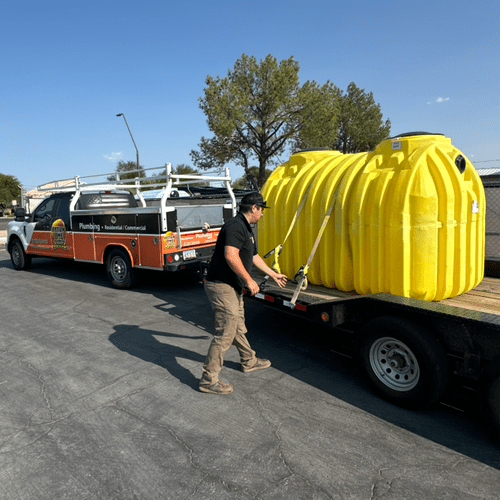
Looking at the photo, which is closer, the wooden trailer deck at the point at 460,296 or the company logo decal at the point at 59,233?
the wooden trailer deck at the point at 460,296

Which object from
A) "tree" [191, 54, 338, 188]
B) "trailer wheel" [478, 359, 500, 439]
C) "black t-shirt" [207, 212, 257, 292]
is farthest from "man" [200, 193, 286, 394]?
"tree" [191, 54, 338, 188]

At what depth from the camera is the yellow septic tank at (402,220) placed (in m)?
3.75

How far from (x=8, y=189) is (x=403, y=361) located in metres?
78.3

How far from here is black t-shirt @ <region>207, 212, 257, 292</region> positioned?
377 centimetres

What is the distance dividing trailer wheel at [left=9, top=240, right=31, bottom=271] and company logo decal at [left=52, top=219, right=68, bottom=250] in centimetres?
184

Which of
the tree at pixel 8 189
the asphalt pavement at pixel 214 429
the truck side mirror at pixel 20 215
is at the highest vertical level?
the tree at pixel 8 189

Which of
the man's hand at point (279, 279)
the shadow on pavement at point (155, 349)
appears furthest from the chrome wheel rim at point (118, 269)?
the man's hand at point (279, 279)

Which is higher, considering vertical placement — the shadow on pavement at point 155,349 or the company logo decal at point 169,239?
the company logo decal at point 169,239

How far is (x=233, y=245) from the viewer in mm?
3746

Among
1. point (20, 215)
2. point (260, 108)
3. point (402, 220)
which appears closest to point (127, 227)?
point (20, 215)

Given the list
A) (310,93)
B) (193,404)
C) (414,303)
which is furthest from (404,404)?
(310,93)

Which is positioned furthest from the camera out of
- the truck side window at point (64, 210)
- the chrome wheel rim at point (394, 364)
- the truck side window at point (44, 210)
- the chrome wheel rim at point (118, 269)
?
the truck side window at point (44, 210)

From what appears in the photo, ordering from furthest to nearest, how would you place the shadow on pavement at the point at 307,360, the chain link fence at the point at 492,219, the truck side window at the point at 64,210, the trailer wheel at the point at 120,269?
the truck side window at the point at 64,210 < the trailer wheel at the point at 120,269 < the chain link fence at the point at 492,219 < the shadow on pavement at the point at 307,360

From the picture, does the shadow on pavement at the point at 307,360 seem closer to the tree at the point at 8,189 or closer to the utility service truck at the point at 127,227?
the utility service truck at the point at 127,227
